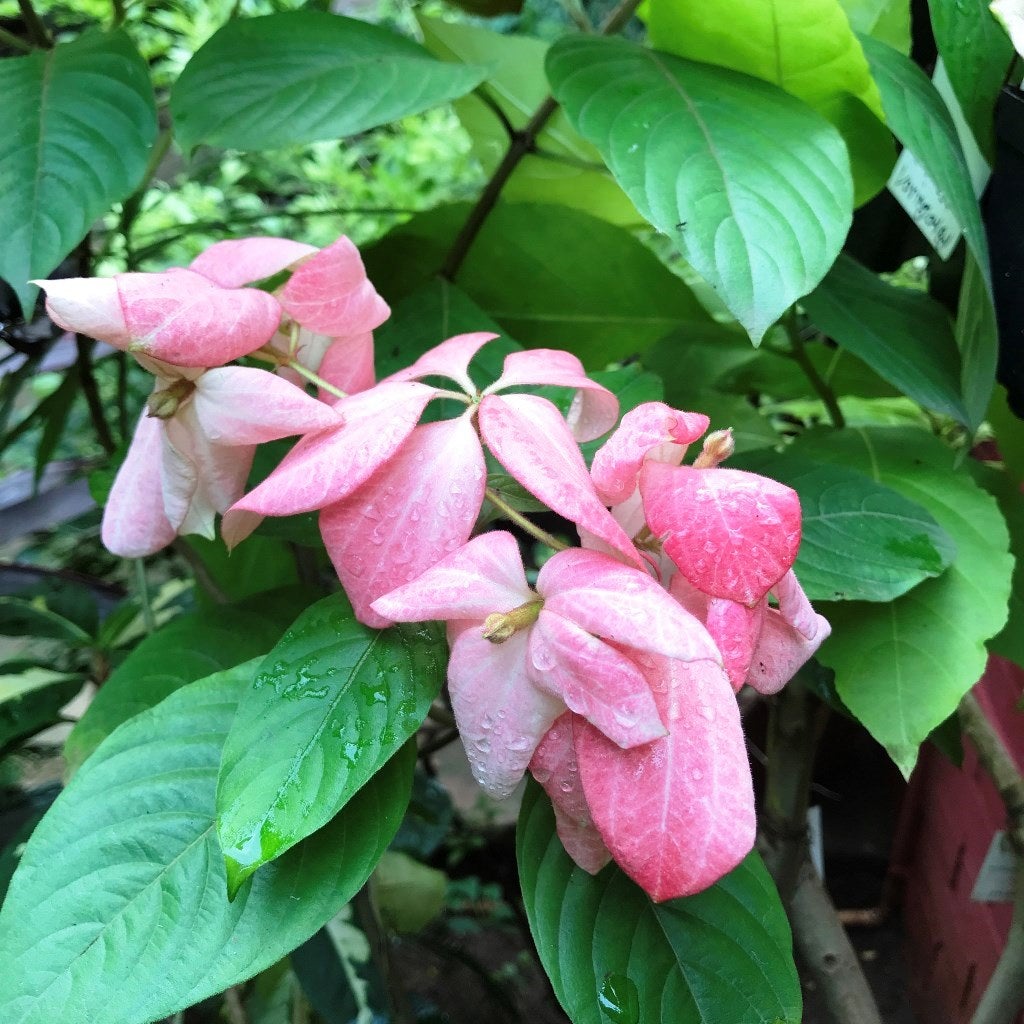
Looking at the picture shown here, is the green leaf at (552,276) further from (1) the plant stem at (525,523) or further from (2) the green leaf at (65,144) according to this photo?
(1) the plant stem at (525,523)

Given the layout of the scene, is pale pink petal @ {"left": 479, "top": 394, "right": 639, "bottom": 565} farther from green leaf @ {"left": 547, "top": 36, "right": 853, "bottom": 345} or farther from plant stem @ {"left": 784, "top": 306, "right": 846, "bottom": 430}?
plant stem @ {"left": 784, "top": 306, "right": 846, "bottom": 430}

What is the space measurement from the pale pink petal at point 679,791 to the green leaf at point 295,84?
407mm

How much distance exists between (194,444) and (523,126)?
1.78 ft

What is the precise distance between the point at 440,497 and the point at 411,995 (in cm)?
91

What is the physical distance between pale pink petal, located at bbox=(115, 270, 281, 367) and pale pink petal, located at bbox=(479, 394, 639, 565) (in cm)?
12

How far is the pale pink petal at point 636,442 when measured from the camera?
0.34 m

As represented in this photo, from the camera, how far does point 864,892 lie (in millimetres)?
1438

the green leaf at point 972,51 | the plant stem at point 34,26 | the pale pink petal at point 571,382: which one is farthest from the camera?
the plant stem at point 34,26

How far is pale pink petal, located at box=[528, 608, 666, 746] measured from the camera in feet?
0.99

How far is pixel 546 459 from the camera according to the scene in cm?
34

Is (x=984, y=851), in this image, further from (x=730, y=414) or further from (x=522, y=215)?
(x=522, y=215)

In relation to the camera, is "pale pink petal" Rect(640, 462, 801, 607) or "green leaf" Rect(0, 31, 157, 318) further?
"green leaf" Rect(0, 31, 157, 318)

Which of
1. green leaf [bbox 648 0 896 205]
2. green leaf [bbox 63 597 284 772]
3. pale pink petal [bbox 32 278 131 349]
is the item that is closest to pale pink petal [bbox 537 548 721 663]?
pale pink petal [bbox 32 278 131 349]

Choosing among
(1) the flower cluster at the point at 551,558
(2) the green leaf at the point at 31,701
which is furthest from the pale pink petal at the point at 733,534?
(2) the green leaf at the point at 31,701
